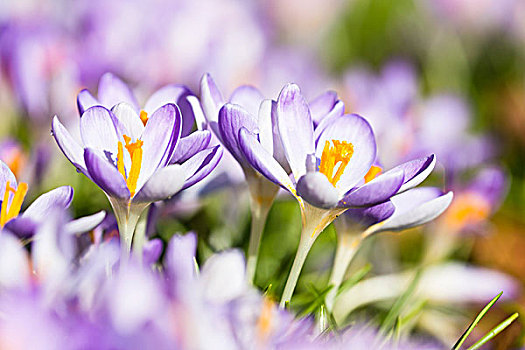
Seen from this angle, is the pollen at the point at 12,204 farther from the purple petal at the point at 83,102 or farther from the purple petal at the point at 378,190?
the purple petal at the point at 378,190

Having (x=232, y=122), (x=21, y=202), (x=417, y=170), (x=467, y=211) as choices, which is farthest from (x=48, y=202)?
(x=467, y=211)

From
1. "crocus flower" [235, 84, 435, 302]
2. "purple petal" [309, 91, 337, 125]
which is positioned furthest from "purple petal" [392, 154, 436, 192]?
"purple petal" [309, 91, 337, 125]

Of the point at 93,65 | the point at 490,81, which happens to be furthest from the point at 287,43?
the point at 93,65

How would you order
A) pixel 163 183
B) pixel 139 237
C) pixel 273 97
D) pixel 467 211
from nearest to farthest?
pixel 163 183 → pixel 139 237 → pixel 467 211 → pixel 273 97

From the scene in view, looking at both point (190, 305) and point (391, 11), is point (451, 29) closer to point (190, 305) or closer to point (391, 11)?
point (391, 11)

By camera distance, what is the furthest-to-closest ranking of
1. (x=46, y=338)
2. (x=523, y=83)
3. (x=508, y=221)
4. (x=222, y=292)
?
(x=523, y=83) < (x=508, y=221) < (x=222, y=292) < (x=46, y=338)

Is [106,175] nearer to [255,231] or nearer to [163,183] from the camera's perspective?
[163,183]

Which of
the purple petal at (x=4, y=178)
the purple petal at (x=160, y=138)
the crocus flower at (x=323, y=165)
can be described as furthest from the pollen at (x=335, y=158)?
the purple petal at (x=4, y=178)
